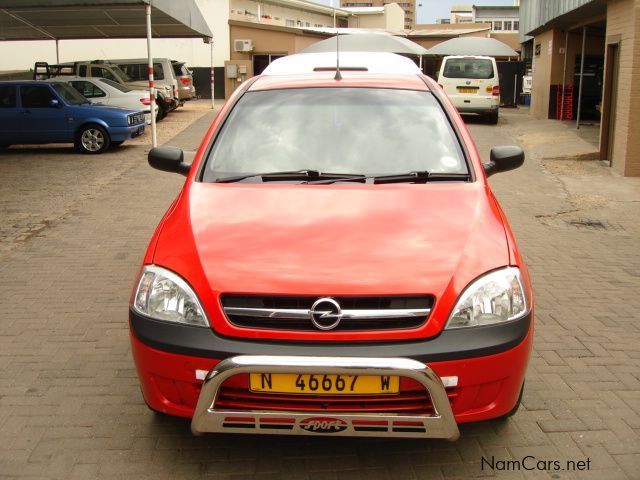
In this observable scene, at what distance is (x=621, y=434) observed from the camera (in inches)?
148

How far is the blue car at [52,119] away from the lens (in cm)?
1566

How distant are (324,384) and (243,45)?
1400 inches

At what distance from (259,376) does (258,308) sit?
273 millimetres

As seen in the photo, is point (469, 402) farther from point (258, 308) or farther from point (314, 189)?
point (314, 189)

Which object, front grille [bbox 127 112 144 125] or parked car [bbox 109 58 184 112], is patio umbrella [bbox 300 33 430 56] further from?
front grille [bbox 127 112 144 125]

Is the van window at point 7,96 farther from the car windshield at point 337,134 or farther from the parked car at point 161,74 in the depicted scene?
the car windshield at point 337,134

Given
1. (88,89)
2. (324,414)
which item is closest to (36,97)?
(88,89)

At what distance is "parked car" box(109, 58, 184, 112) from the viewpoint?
949 inches

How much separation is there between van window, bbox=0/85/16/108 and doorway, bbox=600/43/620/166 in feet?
37.3

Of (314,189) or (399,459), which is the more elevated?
(314,189)

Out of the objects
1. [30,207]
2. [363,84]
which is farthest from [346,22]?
[363,84]

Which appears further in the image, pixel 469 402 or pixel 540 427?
pixel 540 427

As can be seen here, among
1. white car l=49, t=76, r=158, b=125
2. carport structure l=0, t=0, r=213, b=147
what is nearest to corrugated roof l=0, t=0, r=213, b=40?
carport structure l=0, t=0, r=213, b=147

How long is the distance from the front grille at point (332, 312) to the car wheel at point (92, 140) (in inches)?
532
